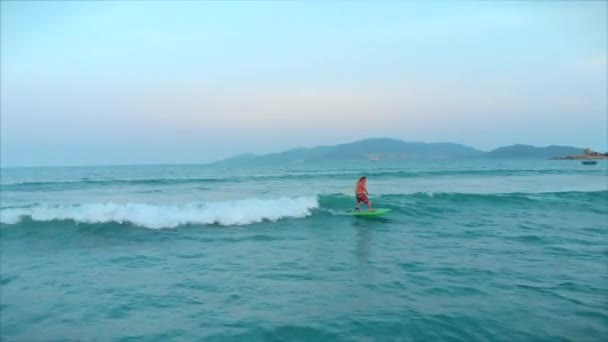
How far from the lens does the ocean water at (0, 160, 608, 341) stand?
5750 mm

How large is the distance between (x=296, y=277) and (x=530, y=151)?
19025cm

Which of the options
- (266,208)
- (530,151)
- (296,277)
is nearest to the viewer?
(296,277)

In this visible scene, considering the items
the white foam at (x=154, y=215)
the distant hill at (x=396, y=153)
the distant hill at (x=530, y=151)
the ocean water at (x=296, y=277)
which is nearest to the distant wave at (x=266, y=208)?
the white foam at (x=154, y=215)

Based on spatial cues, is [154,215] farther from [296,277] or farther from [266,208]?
[296,277]

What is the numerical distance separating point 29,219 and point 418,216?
52.8 feet

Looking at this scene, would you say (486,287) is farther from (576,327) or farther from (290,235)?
(290,235)

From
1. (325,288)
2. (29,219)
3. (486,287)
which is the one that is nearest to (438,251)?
(486,287)

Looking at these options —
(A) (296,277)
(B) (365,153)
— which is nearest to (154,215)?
(A) (296,277)

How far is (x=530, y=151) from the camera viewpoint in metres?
171

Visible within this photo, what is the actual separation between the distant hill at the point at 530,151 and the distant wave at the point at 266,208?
164686 mm

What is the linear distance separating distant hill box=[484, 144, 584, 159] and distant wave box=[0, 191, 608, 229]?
16469cm

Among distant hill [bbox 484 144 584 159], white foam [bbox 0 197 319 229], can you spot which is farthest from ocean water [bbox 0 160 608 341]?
distant hill [bbox 484 144 584 159]

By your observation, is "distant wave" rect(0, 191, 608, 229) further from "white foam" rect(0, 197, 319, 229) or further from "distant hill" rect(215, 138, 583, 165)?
"distant hill" rect(215, 138, 583, 165)

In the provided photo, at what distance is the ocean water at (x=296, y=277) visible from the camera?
226 inches
